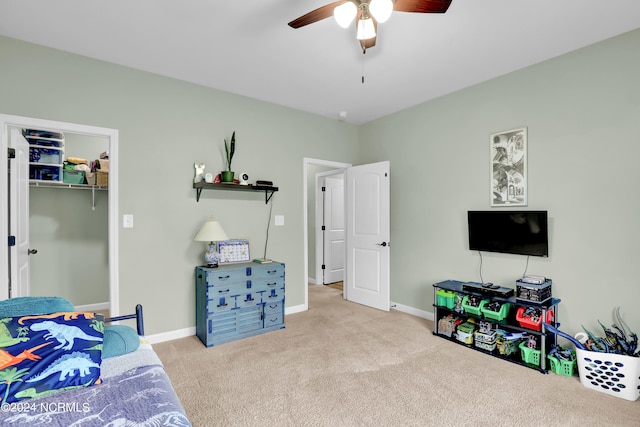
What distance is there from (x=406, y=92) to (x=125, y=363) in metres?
3.48

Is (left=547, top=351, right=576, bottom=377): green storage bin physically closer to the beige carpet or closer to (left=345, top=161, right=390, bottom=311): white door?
the beige carpet

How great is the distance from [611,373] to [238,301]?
9.88 ft

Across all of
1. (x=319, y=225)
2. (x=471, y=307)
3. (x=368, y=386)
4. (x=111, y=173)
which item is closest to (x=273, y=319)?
(x=368, y=386)

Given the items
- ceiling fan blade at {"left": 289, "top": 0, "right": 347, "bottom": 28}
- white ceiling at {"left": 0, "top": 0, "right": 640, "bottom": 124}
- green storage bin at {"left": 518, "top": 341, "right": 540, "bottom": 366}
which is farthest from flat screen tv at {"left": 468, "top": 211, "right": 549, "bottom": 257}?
ceiling fan blade at {"left": 289, "top": 0, "right": 347, "bottom": 28}

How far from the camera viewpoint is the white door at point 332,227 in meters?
5.72

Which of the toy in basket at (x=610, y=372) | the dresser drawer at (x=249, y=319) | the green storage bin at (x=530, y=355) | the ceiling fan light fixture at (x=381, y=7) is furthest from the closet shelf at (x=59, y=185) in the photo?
the toy in basket at (x=610, y=372)

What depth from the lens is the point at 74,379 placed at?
1.28 meters

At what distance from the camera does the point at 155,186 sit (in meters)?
3.17

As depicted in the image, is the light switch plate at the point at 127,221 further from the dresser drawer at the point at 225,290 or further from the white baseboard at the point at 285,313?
the white baseboard at the point at 285,313

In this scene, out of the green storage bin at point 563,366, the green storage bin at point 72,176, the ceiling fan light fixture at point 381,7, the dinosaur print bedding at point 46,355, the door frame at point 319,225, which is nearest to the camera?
the dinosaur print bedding at point 46,355

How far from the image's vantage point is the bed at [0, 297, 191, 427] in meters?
1.10

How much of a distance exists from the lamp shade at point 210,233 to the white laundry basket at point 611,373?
10.2 feet

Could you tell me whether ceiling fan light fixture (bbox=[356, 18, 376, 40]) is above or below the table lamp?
above

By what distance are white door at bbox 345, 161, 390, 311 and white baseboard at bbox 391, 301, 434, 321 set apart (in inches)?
7.0
